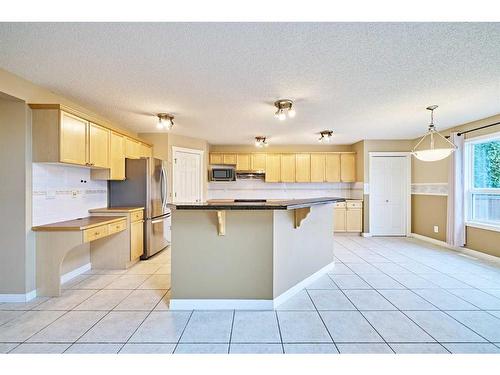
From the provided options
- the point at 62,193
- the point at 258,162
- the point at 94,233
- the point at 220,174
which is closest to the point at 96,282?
the point at 94,233

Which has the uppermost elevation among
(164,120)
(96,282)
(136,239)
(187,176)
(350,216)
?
(164,120)

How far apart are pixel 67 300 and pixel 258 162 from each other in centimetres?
477

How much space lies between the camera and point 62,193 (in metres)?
3.21

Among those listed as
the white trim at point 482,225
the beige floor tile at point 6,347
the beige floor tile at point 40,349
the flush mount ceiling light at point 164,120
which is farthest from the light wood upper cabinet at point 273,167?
the beige floor tile at point 6,347

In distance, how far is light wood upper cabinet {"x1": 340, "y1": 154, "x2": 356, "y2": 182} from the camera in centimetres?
640

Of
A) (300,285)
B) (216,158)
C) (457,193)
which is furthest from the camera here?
(216,158)

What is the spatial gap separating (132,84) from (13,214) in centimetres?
189

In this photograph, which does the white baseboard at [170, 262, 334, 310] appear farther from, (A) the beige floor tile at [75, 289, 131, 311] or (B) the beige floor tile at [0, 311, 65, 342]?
(B) the beige floor tile at [0, 311, 65, 342]

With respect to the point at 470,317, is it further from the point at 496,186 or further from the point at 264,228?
the point at 496,186

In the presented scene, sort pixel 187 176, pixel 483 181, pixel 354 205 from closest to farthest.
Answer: pixel 483 181, pixel 187 176, pixel 354 205

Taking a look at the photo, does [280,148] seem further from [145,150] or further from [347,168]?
[145,150]

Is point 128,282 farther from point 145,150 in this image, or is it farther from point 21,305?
point 145,150

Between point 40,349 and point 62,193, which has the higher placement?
point 62,193

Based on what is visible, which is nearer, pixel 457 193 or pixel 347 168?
pixel 457 193
